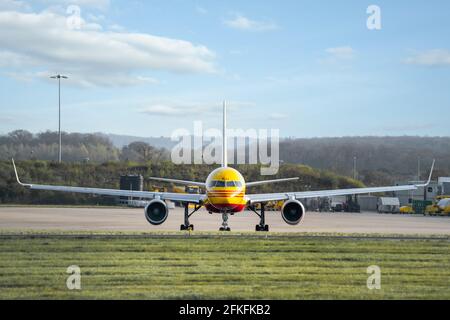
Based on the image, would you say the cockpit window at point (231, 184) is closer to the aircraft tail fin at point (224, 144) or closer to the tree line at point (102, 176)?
the aircraft tail fin at point (224, 144)

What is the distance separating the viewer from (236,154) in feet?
426

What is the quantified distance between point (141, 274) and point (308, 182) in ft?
280

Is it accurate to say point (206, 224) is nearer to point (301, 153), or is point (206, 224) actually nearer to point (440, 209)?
point (440, 209)

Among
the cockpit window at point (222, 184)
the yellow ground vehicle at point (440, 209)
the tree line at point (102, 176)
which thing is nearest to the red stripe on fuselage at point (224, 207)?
the cockpit window at point (222, 184)

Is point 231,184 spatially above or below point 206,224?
above

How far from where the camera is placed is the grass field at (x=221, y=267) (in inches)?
539

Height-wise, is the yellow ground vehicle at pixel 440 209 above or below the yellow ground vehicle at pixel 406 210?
above

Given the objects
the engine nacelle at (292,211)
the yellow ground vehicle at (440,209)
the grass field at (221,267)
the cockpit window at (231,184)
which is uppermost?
the cockpit window at (231,184)

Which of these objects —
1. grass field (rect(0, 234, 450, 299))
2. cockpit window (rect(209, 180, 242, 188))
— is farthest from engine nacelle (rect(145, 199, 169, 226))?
grass field (rect(0, 234, 450, 299))

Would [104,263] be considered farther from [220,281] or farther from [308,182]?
[308,182]

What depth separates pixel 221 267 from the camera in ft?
56.6

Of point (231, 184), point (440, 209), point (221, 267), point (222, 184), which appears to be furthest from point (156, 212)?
point (440, 209)
